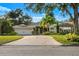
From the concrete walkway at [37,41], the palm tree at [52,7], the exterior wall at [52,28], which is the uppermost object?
the palm tree at [52,7]

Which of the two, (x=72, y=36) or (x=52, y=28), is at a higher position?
(x=52, y=28)

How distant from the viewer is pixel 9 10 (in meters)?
13.1

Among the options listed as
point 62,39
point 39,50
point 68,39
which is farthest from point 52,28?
point 39,50

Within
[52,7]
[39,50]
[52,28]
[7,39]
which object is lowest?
[39,50]

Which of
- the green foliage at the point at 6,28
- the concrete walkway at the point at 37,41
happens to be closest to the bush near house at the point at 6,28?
the green foliage at the point at 6,28

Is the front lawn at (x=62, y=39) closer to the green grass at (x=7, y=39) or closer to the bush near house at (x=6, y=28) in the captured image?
the green grass at (x=7, y=39)

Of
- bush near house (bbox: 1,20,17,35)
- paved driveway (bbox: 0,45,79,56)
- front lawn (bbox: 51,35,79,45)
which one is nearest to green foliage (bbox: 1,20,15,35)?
bush near house (bbox: 1,20,17,35)

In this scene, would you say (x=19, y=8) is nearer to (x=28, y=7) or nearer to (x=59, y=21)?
(x=28, y=7)

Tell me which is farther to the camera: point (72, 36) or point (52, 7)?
point (52, 7)

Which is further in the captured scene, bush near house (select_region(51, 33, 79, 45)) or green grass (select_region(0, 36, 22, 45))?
bush near house (select_region(51, 33, 79, 45))

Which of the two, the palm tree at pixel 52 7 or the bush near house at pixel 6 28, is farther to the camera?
the palm tree at pixel 52 7

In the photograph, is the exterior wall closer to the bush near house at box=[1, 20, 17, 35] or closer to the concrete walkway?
the concrete walkway

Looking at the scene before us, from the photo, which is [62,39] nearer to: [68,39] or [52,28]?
[68,39]

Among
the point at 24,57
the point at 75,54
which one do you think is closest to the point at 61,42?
the point at 75,54
